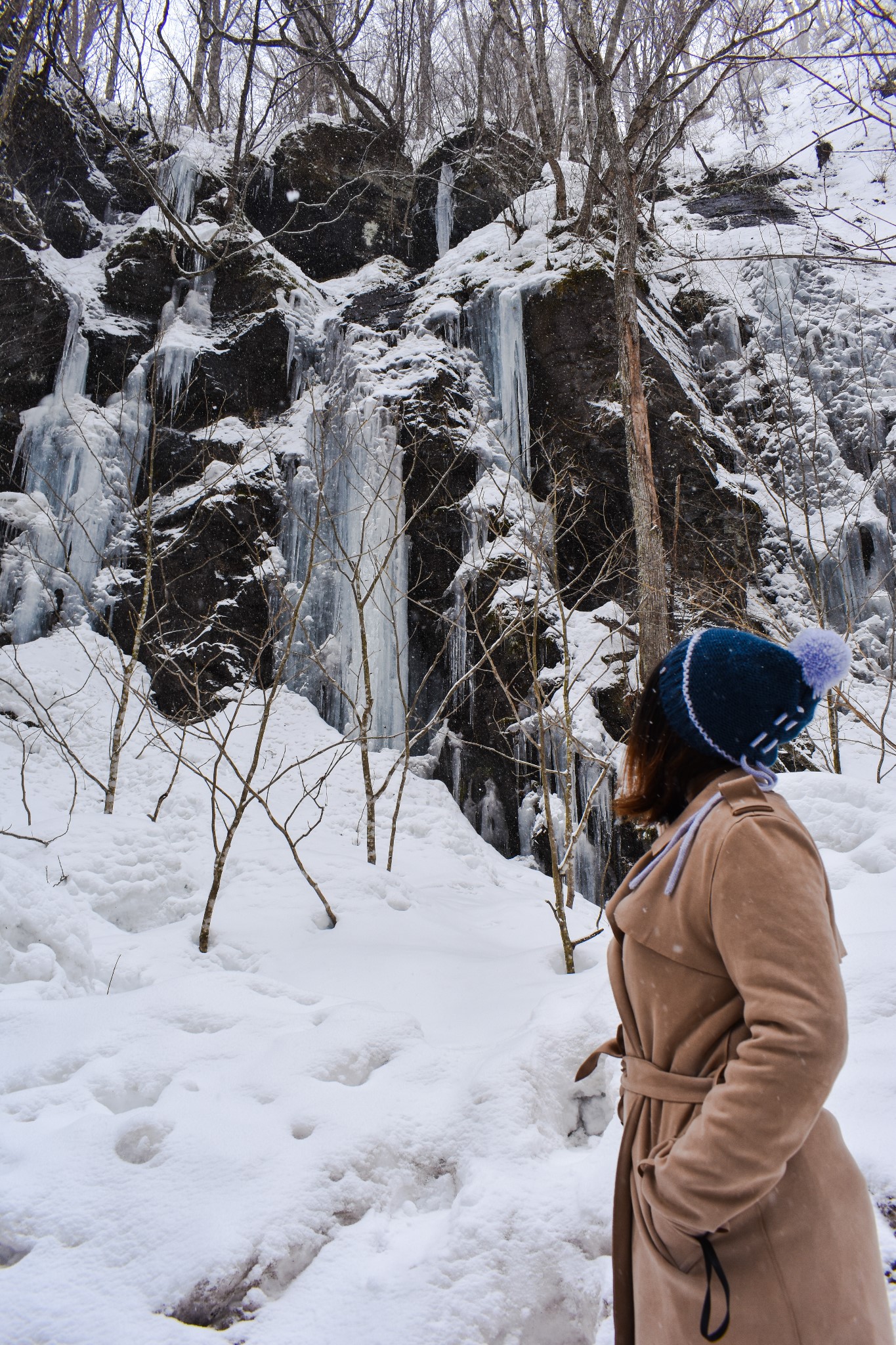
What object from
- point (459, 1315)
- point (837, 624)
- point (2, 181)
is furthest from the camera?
point (2, 181)

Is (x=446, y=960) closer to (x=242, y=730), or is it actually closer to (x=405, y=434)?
(x=242, y=730)

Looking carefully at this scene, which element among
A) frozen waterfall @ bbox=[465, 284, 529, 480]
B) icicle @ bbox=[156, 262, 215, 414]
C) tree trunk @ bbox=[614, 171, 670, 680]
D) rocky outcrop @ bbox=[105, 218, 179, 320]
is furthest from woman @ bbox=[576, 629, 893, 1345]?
rocky outcrop @ bbox=[105, 218, 179, 320]

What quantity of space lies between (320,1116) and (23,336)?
12818 millimetres

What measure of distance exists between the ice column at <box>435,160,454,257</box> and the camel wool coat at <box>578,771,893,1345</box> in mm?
14919

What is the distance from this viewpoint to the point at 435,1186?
1930mm

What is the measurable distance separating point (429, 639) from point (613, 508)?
3120 mm

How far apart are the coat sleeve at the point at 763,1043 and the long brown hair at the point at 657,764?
208mm

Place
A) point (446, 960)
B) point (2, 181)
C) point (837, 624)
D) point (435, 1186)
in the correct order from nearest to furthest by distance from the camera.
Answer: point (435, 1186) < point (446, 960) < point (837, 624) < point (2, 181)

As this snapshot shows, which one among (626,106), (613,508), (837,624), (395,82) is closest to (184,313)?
(613,508)

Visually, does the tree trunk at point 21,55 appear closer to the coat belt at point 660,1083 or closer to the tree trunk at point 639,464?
the tree trunk at point 639,464

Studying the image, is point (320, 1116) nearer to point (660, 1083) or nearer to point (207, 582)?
point (660, 1083)

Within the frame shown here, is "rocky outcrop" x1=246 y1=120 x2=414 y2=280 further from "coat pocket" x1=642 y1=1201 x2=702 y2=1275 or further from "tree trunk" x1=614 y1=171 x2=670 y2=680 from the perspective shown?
"coat pocket" x1=642 y1=1201 x2=702 y2=1275

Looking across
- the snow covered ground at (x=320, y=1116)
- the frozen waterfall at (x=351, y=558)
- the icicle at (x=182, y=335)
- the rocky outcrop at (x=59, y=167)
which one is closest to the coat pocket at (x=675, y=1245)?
the snow covered ground at (x=320, y=1116)

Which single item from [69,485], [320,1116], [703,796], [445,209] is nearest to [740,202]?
[445,209]
